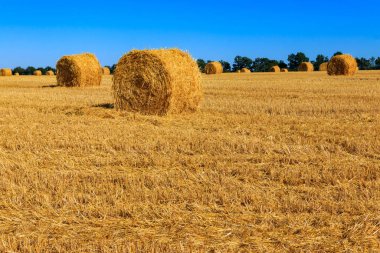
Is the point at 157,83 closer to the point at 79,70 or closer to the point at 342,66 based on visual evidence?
the point at 79,70

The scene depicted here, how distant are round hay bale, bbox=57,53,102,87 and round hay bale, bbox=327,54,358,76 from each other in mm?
15550

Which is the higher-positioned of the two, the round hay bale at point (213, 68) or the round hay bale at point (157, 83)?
the round hay bale at point (213, 68)

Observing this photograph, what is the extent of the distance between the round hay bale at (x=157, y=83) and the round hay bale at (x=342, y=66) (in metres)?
20.3

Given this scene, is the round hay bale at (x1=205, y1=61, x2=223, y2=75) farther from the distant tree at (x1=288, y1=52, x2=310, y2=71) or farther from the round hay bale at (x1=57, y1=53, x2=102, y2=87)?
the distant tree at (x1=288, y1=52, x2=310, y2=71)

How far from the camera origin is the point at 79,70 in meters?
21.0

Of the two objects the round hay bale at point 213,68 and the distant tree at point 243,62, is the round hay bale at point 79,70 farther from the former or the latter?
the distant tree at point 243,62

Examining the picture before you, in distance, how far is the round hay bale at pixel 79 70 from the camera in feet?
Result: 69.1

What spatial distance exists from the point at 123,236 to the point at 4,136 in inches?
198

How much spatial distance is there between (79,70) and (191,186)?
A: 16.7m

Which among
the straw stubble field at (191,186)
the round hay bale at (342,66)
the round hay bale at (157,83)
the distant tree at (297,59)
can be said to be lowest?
the straw stubble field at (191,186)

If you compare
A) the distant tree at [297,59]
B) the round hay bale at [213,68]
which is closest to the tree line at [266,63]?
the distant tree at [297,59]

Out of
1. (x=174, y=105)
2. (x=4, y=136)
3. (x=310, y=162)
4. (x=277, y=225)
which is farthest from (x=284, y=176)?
(x=174, y=105)

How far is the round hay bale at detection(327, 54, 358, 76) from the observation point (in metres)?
30.2

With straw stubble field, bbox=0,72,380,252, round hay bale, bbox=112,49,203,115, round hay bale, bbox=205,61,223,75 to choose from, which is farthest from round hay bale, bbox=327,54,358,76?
straw stubble field, bbox=0,72,380,252
